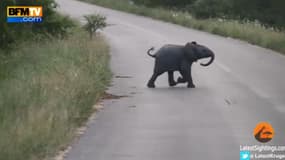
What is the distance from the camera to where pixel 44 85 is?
1525cm

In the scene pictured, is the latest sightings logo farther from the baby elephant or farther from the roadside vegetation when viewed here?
the baby elephant

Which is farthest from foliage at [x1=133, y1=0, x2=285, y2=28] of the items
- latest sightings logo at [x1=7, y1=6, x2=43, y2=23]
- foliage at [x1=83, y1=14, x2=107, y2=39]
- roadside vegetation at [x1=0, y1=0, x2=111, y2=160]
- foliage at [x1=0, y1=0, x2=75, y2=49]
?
latest sightings logo at [x1=7, y1=6, x2=43, y2=23]

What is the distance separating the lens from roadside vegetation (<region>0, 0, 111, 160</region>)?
1148 centimetres

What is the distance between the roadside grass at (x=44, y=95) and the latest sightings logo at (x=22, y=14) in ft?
3.21

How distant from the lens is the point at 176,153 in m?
11.8

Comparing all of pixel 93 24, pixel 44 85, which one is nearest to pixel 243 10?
pixel 93 24

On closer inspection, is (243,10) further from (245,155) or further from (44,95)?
(245,155)

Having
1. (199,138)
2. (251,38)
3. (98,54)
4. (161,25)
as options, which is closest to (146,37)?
(251,38)

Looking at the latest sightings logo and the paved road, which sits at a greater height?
the latest sightings logo

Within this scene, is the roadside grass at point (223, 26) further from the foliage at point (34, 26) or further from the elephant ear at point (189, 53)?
the elephant ear at point (189, 53)

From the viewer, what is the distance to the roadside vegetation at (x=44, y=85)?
452 inches

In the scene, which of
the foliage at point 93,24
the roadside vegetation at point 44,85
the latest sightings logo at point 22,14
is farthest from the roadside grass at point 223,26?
the latest sightings logo at point 22,14

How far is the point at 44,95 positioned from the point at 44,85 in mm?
1020

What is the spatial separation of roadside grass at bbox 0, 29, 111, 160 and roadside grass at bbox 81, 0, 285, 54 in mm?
11279
